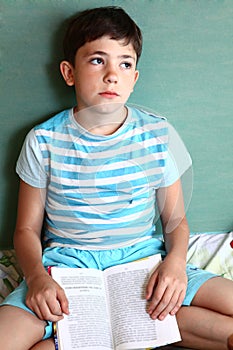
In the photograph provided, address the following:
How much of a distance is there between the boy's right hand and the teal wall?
13.2 inches

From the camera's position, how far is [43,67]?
1.29 meters

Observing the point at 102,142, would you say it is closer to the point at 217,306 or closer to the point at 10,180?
the point at 10,180

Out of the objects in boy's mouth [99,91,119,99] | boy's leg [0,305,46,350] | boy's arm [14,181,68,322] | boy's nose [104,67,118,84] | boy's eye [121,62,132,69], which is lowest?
boy's leg [0,305,46,350]

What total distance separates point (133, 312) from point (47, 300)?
168mm

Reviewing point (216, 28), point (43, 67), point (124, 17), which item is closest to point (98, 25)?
point (124, 17)

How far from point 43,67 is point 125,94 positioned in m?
0.22

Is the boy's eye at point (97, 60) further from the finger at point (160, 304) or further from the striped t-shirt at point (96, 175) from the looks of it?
the finger at point (160, 304)

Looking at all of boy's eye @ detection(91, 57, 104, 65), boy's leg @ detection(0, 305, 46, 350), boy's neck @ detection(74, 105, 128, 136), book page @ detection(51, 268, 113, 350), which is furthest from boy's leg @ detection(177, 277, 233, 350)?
boy's eye @ detection(91, 57, 104, 65)

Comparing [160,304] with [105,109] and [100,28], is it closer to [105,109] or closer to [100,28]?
[105,109]

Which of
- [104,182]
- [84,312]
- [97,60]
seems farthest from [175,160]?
[84,312]

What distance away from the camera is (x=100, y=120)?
4.04ft

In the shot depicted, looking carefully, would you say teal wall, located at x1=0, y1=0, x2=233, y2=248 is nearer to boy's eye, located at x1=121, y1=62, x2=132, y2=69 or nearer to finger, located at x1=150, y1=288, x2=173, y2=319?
boy's eye, located at x1=121, y1=62, x2=132, y2=69

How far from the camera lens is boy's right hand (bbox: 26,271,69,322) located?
107 centimetres

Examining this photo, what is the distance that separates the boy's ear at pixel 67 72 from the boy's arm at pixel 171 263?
31 centimetres
